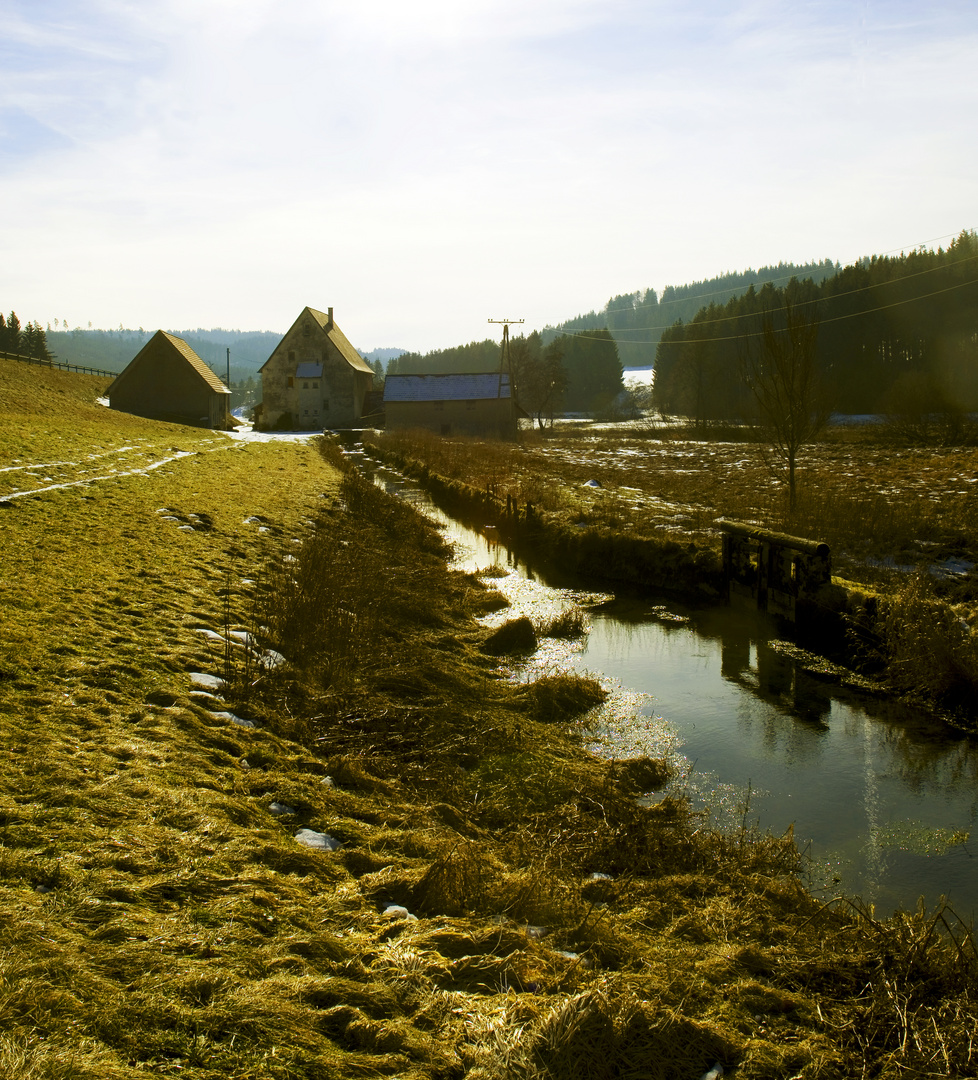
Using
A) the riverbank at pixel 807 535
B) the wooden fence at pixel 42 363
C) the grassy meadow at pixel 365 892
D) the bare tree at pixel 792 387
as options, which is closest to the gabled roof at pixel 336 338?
the wooden fence at pixel 42 363

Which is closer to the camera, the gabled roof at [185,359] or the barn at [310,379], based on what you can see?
the gabled roof at [185,359]

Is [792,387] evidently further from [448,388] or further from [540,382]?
[540,382]

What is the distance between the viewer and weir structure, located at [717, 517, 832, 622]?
12992 mm

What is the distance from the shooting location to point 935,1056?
3.69 meters

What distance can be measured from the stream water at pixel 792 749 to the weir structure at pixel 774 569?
0.63 m

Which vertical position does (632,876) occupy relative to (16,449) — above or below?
below

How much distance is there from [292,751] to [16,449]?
15.1 metres

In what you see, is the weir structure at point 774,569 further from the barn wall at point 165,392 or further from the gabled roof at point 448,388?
the gabled roof at point 448,388

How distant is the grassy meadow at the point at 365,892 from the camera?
129 inches

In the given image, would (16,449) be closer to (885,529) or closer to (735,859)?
(735,859)

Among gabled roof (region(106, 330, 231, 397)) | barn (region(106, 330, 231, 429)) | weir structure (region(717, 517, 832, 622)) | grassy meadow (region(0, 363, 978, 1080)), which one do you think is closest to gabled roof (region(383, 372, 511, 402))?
gabled roof (region(106, 330, 231, 397))

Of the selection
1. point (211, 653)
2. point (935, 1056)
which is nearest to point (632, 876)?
→ point (935, 1056)

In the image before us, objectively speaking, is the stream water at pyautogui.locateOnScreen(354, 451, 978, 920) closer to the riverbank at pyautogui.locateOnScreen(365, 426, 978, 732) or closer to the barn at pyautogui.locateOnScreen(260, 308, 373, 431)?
the riverbank at pyautogui.locateOnScreen(365, 426, 978, 732)

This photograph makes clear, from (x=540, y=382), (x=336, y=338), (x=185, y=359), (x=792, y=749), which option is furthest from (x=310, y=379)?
(x=792, y=749)
